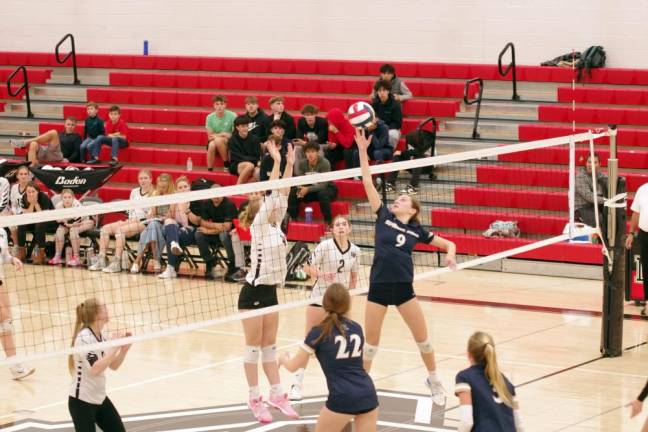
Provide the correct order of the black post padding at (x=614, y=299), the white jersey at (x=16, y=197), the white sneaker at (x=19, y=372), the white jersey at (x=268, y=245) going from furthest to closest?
the white jersey at (x=16, y=197) < the black post padding at (x=614, y=299) < the white sneaker at (x=19, y=372) < the white jersey at (x=268, y=245)

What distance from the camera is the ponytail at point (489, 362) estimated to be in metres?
7.54

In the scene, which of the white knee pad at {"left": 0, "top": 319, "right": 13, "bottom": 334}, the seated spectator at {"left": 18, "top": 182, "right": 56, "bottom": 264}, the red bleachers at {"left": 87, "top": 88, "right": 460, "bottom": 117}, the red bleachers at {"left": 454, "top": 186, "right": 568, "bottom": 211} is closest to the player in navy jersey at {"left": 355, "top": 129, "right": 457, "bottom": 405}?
the white knee pad at {"left": 0, "top": 319, "right": 13, "bottom": 334}

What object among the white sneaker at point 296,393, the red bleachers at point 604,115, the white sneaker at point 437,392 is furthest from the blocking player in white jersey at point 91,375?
the red bleachers at point 604,115

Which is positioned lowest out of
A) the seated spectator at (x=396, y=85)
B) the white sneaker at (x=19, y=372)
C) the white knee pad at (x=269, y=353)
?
the white sneaker at (x=19, y=372)

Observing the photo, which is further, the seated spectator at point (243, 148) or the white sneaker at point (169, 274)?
the seated spectator at point (243, 148)

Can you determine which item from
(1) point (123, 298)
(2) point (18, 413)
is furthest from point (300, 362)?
(1) point (123, 298)

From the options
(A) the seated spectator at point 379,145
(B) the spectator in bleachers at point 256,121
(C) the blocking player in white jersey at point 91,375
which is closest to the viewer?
(C) the blocking player in white jersey at point 91,375

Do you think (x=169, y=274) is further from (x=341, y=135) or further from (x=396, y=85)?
(x=396, y=85)

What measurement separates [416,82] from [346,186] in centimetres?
324

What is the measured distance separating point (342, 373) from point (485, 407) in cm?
131

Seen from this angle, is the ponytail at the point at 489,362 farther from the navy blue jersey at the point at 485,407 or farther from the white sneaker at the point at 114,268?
the white sneaker at the point at 114,268

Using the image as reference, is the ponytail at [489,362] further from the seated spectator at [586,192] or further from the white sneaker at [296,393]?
the seated spectator at [586,192]

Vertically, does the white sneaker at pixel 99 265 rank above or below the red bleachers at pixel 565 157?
below

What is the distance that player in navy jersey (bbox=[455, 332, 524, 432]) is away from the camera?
24.5 feet
